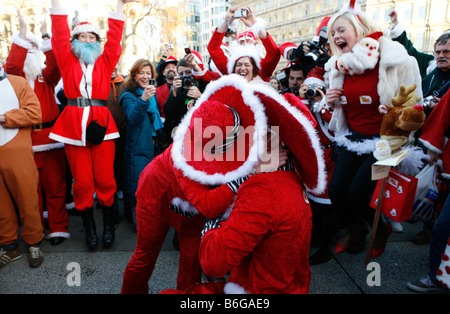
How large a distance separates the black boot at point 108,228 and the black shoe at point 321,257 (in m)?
2.03

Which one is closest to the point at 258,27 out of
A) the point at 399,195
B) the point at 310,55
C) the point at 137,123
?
the point at 310,55

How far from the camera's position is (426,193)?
2604mm

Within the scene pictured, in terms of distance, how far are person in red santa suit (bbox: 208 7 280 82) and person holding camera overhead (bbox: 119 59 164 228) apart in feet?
2.80

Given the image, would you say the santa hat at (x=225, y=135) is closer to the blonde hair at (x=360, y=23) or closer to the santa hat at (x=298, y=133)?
the santa hat at (x=298, y=133)

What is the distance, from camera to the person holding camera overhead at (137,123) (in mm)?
3260

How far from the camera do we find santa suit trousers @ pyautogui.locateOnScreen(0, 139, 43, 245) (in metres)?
2.71

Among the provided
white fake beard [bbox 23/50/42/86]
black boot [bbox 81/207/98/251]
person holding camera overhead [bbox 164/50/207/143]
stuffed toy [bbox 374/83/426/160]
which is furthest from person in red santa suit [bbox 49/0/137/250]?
stuffed toy [bbox 374/83/426/160]

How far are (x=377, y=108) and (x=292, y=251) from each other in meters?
1.75

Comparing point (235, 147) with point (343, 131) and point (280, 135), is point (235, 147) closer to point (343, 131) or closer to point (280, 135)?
point (280, 135)

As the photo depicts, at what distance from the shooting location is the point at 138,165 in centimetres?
336

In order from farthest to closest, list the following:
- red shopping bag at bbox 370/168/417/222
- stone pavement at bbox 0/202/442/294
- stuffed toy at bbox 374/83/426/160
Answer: stone pavement at bbox 0/202/442/294
red shopping bag at bbox 370/168/417/222
stuffed toy at bbox 374/83/426/160

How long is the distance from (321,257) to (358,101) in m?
1.44

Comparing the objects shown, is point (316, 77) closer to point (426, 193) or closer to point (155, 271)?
point (426, 193)

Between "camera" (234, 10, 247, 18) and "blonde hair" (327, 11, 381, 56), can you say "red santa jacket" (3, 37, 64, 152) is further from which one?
"blonde hair" (327, 11, 381, 56)
